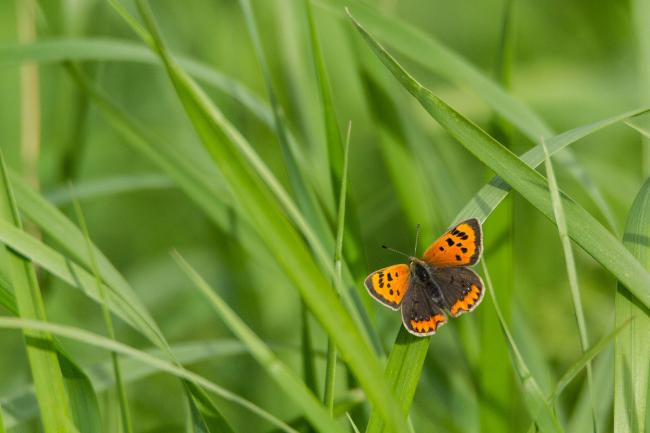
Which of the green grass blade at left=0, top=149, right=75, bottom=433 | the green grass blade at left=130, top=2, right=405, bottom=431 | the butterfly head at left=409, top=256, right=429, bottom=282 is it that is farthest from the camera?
the butterfly head at left=409, top=256, right=429, bottom=282

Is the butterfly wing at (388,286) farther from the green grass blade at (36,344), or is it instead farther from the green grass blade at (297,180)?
the green grass blade at (36,344)

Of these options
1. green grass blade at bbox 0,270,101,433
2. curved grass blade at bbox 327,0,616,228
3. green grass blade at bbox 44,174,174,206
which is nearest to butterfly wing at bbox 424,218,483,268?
curved grass blade at bbox 327,0,616,228

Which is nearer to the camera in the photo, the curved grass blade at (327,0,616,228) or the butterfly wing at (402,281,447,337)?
the butterfly wing at (402,281,447,337)

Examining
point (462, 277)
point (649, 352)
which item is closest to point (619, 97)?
point (462, 277)

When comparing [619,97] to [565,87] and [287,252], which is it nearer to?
[565,87]

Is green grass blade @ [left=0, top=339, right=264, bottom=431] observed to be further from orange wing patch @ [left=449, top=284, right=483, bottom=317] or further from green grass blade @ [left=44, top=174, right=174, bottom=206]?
green grass blade @ [left=44, top=174, right=174, bottom=206]

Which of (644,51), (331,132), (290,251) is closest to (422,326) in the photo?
(290,251)

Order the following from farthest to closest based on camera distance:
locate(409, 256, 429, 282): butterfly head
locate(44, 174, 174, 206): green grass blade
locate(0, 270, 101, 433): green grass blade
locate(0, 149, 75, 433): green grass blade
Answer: locate(44, 174, 174, 206): green grass blade → locate(409, 256, 429, 282): butterfly head → locate(0, 270, 101, 433): green grass blade → locate(0, 149, 75, 433): green grass blade
